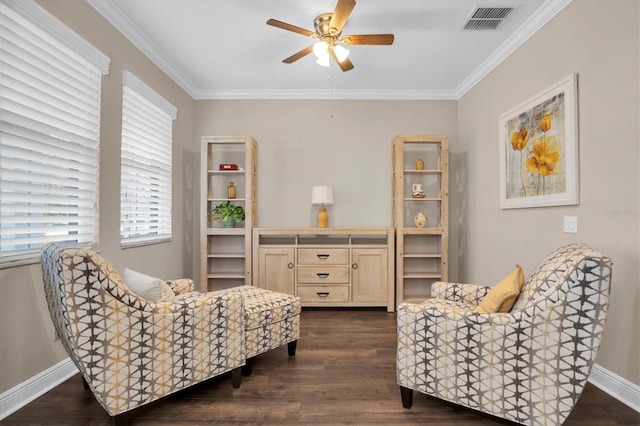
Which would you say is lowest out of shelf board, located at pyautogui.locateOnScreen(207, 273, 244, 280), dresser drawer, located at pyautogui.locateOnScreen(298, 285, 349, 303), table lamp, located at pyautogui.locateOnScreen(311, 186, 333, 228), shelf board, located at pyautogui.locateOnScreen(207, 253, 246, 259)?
dresser drawer, located at pyautogui.locateOnScreen(298, 285, 349, 303)

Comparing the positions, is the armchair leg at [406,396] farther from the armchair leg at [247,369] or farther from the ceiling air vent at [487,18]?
the ceiling air vent at [487,18]

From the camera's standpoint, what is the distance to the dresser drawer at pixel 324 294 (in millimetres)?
3924

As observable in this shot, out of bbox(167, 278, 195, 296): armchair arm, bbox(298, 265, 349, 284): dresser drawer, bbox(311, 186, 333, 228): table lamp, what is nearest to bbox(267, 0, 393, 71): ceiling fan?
bbox(311, 186, 333, 228): table lamp

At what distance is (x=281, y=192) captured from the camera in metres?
4.39

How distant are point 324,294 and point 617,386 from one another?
2.58m

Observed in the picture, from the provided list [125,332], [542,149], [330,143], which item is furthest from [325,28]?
[125,332]

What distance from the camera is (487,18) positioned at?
2783 mm

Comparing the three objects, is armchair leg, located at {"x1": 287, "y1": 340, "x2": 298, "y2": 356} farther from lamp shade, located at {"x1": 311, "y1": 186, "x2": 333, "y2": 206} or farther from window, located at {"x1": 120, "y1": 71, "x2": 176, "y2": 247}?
lamp shade, located at {"x1": 311, "y1": 186, "x2": 333, "y2": 206}

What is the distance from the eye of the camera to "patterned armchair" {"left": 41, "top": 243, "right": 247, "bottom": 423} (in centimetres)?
154

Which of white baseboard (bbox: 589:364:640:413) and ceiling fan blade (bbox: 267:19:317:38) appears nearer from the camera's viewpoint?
white baseboard (bbox: 589:364:640:413)

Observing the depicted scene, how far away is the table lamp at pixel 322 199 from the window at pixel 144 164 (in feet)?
5.54

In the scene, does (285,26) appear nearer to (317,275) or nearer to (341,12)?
(341,12)

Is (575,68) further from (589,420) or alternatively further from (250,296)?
(250,296)

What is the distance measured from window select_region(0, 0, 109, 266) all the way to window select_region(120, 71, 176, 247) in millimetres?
418
